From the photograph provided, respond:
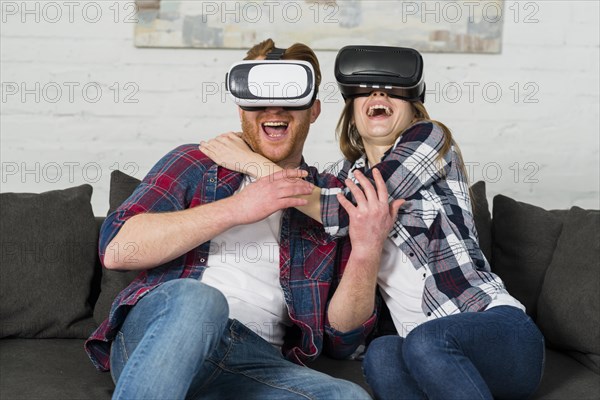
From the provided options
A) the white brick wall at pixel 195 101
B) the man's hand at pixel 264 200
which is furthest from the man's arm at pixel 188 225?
the white brick wall at pixel 195 101

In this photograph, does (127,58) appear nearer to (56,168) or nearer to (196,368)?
(56,168)

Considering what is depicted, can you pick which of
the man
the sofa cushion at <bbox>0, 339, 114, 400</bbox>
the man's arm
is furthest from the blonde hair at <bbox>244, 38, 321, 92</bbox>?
the sofa cushion at <bbox>0, 339, 114, 400</bbox>

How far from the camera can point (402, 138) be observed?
176 centimetres

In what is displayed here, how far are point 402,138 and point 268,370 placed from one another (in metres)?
0.59

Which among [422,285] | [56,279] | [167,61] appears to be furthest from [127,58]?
[422,285]

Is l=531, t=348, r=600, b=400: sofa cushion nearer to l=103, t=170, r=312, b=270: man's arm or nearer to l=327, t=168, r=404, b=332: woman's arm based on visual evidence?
l=327, t=168, r=404, b=332: woman's arm

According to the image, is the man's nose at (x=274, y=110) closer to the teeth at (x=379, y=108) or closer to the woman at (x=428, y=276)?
the woman at (x=428, y=276)

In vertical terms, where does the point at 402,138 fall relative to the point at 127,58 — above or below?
below

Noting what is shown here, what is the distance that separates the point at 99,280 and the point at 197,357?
85 centimetres

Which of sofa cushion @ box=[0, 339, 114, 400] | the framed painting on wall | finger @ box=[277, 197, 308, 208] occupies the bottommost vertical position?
sofa cushion @ box=[0, 339, 114, 400]

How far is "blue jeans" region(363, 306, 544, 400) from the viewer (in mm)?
1466

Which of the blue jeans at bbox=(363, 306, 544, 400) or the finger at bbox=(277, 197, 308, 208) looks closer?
the blue jeans at bbox=(363, 306, 544, 400)

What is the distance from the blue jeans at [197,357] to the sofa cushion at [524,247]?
763mm

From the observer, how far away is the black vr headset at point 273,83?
1.63 meters
